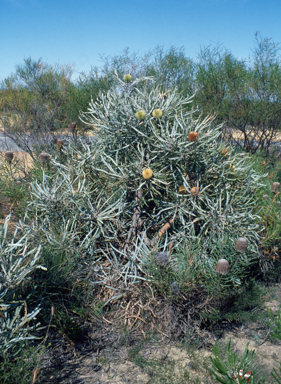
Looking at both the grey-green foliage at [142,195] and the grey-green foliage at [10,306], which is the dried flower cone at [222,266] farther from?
the grey-green foliage at [10,306]

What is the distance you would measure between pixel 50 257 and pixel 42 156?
5.47 feet

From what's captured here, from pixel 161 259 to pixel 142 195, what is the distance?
0.71 meters

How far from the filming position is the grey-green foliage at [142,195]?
2.53 m

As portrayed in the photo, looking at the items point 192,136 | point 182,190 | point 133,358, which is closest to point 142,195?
point 182,190

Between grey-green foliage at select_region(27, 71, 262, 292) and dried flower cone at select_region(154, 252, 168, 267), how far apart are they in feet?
0.57

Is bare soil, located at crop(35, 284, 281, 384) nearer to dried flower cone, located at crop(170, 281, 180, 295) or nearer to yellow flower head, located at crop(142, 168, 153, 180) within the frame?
dried flower cone, located at crop(170, 281, 180, 295)

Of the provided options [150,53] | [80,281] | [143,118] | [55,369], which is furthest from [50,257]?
[150,53]

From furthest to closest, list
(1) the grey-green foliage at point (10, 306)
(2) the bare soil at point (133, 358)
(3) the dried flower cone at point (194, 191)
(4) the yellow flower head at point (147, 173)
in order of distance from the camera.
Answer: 1. (3) the dried flower cone at point (194, 191)
2. (4) the yellow flower head at point (147, 173)
3. (2) the bare soil at point (133, 358)
4. (1) the grey-green foliage at point (10, 306)

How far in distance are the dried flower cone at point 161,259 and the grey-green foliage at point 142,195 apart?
0.17 metres

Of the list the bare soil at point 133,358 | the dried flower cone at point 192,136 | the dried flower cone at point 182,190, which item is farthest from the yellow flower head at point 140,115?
the bare soil at point 133,358

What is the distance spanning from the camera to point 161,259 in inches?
87.0

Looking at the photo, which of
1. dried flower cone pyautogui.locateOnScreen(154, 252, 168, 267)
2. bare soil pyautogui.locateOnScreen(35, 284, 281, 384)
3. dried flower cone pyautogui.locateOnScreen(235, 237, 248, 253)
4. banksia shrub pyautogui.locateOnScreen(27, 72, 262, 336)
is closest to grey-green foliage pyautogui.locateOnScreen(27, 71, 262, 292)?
banksia shrub pyautogui.locateOnScreen(27, 72, 262, 336)

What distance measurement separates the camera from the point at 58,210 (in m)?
2.70

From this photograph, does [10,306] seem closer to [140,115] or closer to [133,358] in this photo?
[133,358]
